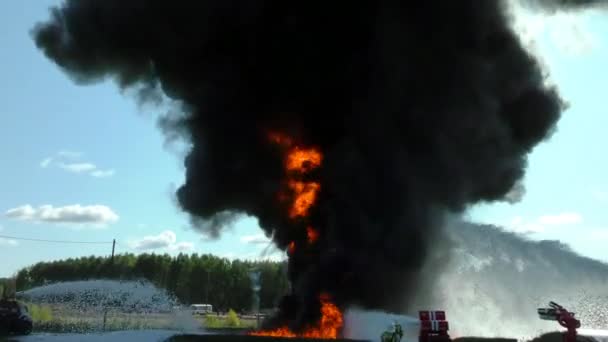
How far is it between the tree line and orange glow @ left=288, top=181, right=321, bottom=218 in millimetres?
67970

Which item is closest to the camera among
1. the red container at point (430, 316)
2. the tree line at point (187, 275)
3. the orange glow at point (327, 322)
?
the red container at point (430, 316)

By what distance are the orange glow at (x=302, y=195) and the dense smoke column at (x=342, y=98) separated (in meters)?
0.61

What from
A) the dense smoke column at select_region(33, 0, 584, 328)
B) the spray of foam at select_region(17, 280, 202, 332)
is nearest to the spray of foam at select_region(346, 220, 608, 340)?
the dense smoke column at select_region(33, 0, 584, 328)

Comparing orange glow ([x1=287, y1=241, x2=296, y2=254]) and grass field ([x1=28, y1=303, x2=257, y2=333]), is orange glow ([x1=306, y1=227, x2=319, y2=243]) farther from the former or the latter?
grass field ([x1=28, y1=303, x2=257, y2=333])

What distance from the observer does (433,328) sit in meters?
23.3

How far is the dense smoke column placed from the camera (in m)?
39.7

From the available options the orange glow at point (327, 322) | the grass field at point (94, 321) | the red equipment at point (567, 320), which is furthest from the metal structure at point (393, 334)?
the grass field at point (94, 321)

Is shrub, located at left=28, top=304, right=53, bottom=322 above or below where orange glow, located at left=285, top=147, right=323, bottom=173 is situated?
below

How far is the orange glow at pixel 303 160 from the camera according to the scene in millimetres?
40694

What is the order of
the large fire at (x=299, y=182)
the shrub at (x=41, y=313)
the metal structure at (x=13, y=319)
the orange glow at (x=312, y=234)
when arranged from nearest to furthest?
the metal structure at (x=13, y=319) < the orange glow at (x=312, y=234) < the large fire at (x=299, y=182) < the shrub at (x=41, y=313)

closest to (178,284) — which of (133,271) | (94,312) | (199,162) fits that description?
(133,271)

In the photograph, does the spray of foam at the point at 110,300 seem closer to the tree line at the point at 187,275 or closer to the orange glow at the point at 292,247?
the orange glow at the point at 292,247

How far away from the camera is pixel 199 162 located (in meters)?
41.9

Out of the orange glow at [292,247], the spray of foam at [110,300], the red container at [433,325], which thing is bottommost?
the red container at [433,325]
